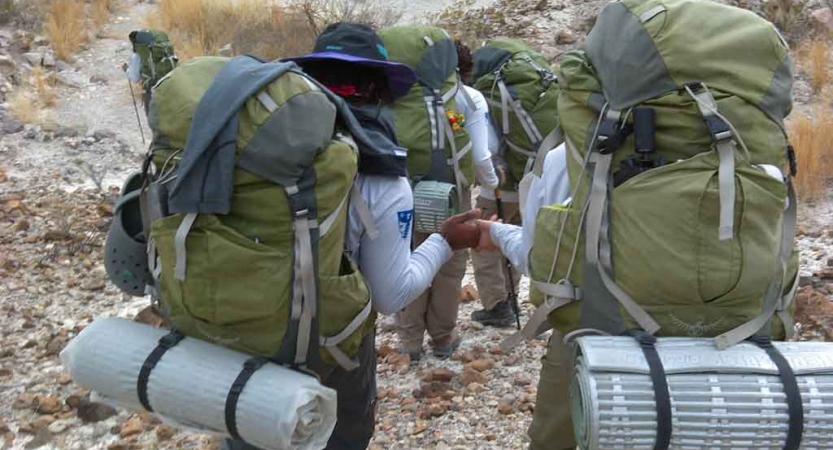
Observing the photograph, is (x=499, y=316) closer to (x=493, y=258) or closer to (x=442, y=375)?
(x=493, y=258)

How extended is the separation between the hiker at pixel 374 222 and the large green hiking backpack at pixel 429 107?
2.63 feet

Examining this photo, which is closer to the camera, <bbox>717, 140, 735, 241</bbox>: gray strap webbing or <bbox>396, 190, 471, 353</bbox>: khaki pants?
<bbox>717, 140, 735, 241</bbox>: gray strap webbing

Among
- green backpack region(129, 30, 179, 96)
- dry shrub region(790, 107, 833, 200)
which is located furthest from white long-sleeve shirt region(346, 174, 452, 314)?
green backpack region(129, 30, 179, 96)

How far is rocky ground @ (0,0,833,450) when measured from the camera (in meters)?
3.99

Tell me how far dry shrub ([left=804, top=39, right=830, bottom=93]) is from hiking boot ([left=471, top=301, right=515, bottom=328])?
6273mm

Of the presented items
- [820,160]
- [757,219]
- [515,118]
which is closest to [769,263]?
[757,219]

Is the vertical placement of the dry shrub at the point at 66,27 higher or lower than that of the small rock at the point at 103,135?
higher

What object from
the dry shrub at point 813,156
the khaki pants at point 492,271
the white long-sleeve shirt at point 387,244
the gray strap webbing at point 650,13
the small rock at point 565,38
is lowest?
the small rock at point 565,38

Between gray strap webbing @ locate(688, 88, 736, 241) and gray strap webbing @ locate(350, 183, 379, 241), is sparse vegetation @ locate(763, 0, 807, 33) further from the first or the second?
gray strap webbing @ locate(350, 183, 379, 241)

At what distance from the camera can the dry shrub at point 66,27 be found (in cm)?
1273

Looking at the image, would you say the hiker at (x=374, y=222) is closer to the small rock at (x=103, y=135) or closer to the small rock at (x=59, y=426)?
the small rock at (x=59, y=426)

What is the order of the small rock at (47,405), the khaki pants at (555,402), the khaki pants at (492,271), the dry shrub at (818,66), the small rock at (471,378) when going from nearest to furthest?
the khaki pants at (555,402) → the small rock at (47,405) → the small rock at (471,378) → the khaki pants at (492,271) → the dry shrub at (818,66)

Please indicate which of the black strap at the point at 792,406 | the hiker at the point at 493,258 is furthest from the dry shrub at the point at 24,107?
the black strap at the point at 792,406

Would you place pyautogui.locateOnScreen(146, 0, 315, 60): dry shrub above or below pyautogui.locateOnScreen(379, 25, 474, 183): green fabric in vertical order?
below
